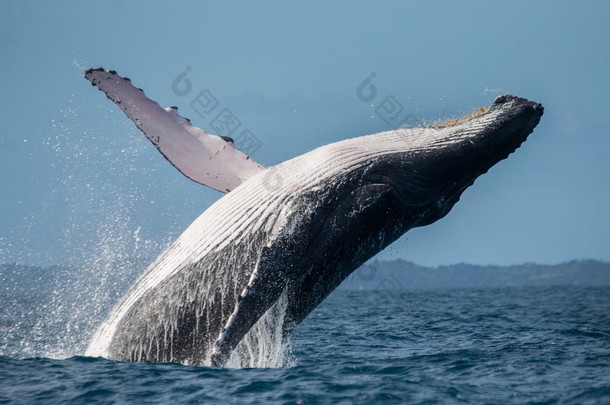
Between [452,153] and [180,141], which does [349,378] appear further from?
[180,141]

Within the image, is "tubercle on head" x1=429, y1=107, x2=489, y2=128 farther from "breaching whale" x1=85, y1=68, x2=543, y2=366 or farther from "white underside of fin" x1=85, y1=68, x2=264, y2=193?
"white underside of fin" x1=85, y1=68, x2=264, y2=193

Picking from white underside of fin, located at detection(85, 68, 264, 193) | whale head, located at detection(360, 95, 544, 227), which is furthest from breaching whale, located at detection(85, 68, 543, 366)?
white underside of fin, located at detection(85, 68, 264, 193)

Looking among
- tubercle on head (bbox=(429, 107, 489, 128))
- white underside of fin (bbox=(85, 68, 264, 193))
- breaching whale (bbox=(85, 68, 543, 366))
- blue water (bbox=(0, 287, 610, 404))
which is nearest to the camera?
blue water (bbox=(0, 287, 610, 404))

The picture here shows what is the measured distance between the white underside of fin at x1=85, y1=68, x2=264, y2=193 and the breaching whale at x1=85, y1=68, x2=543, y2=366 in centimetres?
73

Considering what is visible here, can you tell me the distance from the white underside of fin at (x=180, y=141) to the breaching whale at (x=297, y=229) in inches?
28.8

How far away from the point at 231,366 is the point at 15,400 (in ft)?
8.50

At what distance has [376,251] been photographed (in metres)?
8.52

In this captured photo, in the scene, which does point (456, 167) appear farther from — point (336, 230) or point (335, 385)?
point (335, 385)

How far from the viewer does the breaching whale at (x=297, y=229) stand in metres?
7.68

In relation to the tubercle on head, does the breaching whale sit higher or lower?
lower

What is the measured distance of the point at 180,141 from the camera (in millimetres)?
9750

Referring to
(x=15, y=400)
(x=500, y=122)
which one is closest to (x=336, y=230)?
(x=500, y=122)

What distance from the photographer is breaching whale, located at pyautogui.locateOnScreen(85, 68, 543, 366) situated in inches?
303

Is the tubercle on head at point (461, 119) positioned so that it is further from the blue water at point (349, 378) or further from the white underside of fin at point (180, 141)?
the blue water at point (349, 378)
